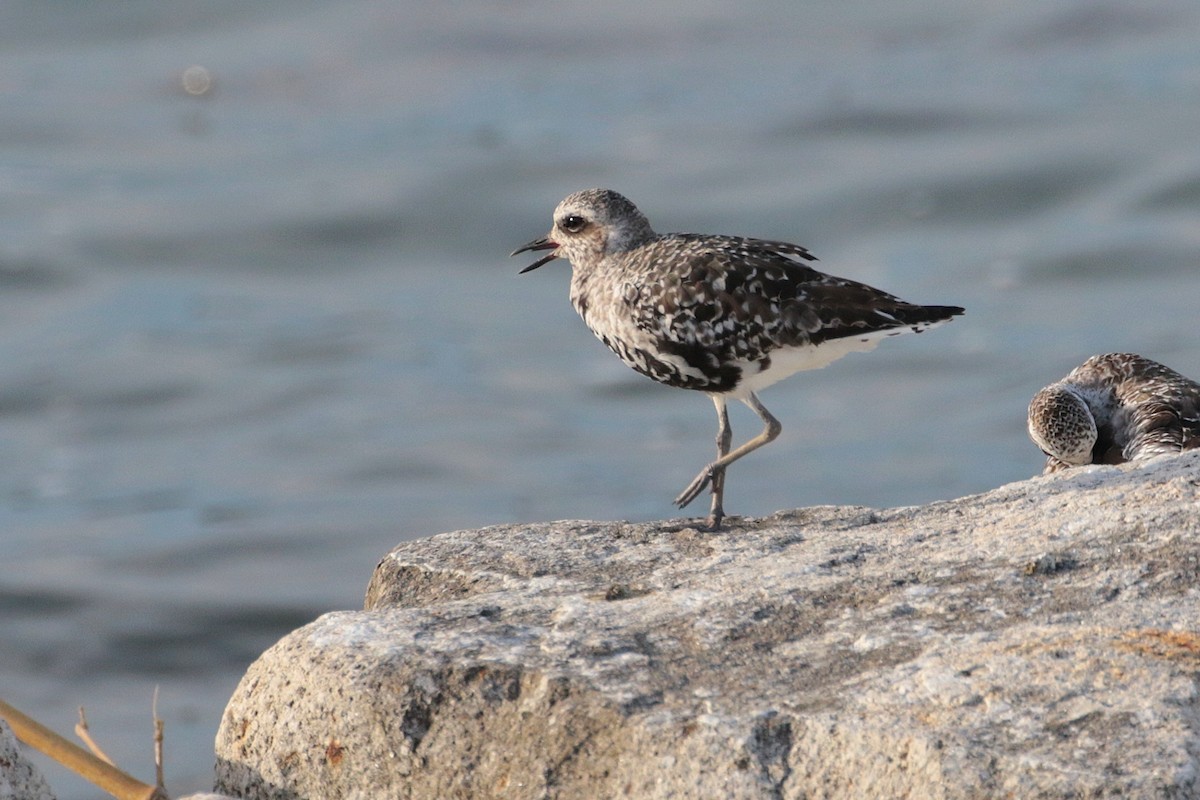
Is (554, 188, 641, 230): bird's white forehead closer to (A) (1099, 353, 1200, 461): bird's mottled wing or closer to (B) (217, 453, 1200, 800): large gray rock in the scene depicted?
(B) (217, 453, 1200, 800): large gray rock

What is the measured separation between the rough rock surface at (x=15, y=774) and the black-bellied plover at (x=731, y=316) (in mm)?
2873

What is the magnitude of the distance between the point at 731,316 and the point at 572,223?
55.3 inches

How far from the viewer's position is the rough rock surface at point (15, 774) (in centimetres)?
565

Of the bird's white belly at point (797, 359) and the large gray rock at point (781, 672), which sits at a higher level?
the bird's white belly at point (797, 359)

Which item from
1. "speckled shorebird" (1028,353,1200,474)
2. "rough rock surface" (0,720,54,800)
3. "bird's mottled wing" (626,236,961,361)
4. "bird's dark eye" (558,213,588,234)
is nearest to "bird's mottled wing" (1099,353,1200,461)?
"speckled shorebird" (1028,353,1200,474)

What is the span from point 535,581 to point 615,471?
1520 centimetres

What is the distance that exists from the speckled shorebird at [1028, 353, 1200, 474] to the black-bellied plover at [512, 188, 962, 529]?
8.54ft

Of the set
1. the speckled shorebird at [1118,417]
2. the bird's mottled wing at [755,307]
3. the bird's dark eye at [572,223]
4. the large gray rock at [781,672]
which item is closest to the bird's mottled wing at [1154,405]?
the speckled shorebird at [1118,417]

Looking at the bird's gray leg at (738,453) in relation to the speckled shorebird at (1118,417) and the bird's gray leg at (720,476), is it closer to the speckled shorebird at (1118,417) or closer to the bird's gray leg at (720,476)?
the bird's gray leg at (720,476)

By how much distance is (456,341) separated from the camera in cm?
2470

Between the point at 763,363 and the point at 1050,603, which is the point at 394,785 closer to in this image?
the point at 1050,603

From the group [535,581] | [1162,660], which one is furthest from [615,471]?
[1162,660]

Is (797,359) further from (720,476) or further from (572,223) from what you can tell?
(572,223)

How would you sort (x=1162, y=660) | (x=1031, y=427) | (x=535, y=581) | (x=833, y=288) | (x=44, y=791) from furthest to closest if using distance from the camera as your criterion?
(x=1031, y=427)
(x=833, y=288)
(x=535, y=581)
(x=44, y=791)
(x=1162, y=660)
